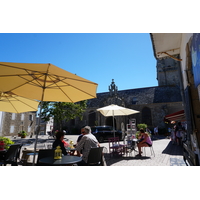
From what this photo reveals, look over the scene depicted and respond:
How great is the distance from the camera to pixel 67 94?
442 cm

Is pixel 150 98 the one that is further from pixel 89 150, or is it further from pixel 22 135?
pixel 89 150

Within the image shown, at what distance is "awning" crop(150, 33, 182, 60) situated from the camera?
223 inches

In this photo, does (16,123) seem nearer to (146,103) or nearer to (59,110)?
(59,110)

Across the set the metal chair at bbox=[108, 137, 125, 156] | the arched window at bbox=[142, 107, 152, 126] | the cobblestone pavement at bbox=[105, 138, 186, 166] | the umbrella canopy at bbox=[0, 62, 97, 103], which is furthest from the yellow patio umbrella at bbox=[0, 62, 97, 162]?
the arched window at bbox=[142, 107, 152, 126]

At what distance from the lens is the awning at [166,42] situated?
5667 millimetres

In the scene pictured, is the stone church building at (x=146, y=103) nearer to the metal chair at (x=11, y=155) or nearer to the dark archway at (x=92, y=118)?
the dark archway at (x=92, y=118)

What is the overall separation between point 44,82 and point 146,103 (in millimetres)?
26698

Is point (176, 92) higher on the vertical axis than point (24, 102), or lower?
higher

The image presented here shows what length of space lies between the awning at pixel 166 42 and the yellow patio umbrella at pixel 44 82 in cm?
404

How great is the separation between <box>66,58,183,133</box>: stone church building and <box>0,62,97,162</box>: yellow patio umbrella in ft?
76.1

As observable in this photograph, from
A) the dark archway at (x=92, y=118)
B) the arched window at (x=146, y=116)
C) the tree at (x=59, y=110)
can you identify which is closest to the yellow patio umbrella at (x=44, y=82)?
the tree at (x=59, y=110)
